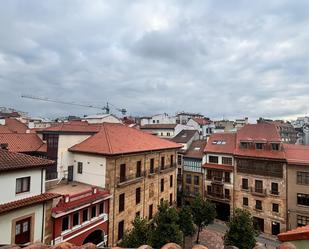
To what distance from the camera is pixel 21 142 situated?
25.8 metres

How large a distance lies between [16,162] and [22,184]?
1.62 meters

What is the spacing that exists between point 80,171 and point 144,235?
10552mm

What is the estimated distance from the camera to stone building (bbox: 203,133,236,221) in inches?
1484

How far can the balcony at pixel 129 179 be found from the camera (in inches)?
965

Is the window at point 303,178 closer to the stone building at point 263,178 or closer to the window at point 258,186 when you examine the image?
the stone building at point 263,178

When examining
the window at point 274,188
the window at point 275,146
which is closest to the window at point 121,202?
the window at point 274,188

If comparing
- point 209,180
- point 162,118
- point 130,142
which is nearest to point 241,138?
point 209,180

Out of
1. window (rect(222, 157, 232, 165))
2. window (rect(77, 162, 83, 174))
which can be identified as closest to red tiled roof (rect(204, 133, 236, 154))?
window (rect(222, 157, 232, 165))

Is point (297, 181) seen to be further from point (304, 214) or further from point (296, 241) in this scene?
point (296, 241)

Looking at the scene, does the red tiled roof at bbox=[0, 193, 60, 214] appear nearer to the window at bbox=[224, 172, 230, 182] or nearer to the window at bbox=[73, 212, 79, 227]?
the window at bbox=[73, 212, 79, 227]

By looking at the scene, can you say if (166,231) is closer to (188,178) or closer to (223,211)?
(223,211)

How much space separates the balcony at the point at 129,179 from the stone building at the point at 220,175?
613 inches

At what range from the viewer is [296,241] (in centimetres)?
698

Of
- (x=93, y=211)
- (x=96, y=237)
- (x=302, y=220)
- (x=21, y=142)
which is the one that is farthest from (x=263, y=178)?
(x=21, y=142)
